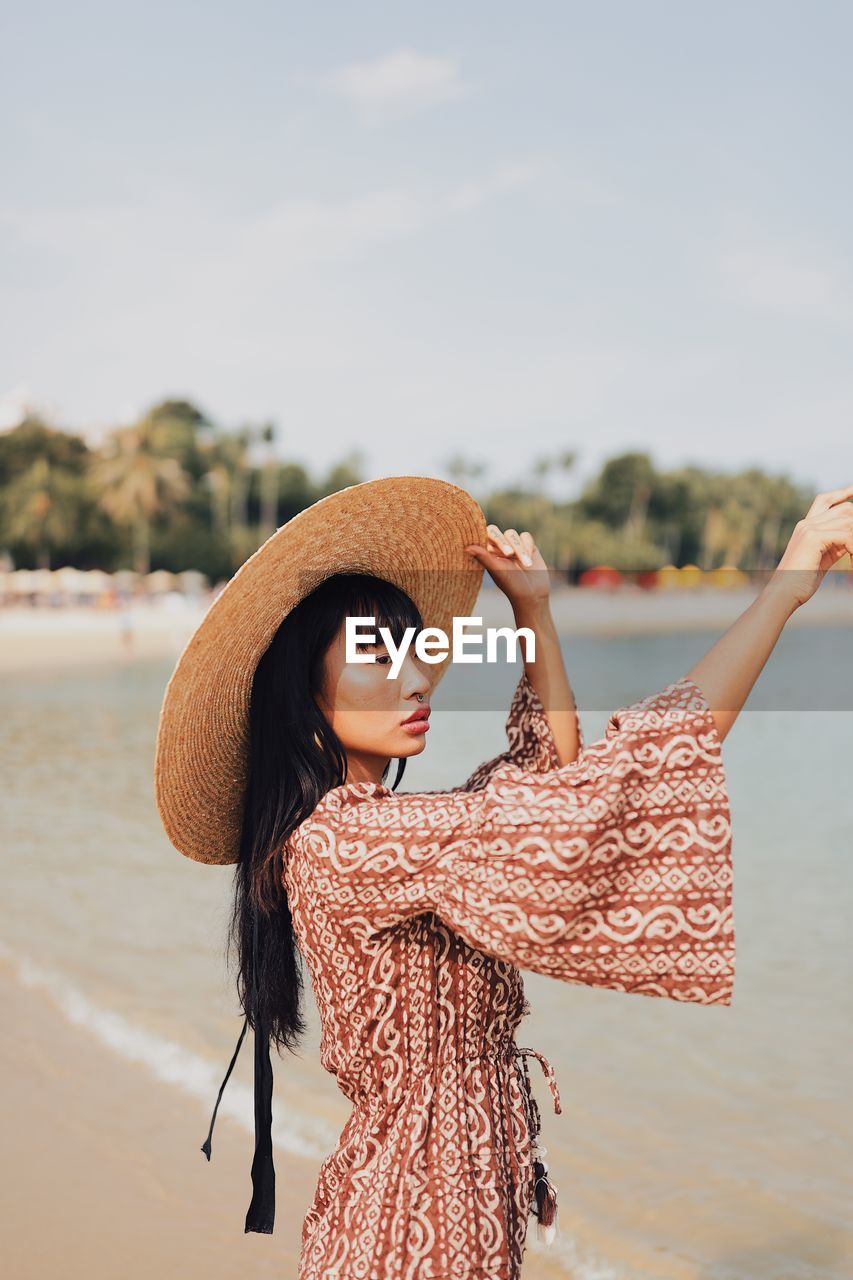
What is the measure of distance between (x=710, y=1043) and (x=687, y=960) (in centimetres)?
450

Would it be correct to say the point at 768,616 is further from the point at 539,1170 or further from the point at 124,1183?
the point at 124,1183

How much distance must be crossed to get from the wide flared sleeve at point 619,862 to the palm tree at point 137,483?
53652 mm

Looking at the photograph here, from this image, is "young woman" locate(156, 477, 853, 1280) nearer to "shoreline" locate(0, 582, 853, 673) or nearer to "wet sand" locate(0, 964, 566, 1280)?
"wet sand" locate(0, 964, 566, 1280)

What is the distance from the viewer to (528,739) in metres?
1.70

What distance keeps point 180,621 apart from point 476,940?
4435 centimetres

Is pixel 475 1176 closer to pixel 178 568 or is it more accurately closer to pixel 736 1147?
pixel 736 1147

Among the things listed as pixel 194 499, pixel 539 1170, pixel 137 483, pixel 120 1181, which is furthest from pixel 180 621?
pixel 539 1170

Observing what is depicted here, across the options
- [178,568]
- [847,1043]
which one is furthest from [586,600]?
[847,1043]

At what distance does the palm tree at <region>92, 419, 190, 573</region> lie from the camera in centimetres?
5372

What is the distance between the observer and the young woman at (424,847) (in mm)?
1244

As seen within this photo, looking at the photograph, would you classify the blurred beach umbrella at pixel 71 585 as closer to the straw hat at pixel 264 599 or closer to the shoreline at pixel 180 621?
the shoreline at pixel 180 621

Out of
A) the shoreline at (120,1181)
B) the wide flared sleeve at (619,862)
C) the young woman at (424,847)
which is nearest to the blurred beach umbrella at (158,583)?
the shoreline at (120,1181)

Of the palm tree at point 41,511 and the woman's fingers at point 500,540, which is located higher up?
the palm tree at point 41,511

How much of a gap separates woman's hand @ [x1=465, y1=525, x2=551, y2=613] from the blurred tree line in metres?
40.8
